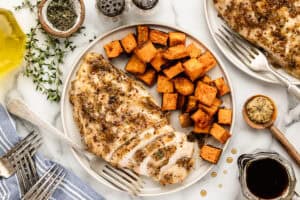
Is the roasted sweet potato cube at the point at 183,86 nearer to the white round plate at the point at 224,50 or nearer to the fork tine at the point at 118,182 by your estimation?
the white round plate at the point at 224,50

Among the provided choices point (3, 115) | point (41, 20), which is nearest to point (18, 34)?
point (41, 20)

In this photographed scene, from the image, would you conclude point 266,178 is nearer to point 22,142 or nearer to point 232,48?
point 232,48

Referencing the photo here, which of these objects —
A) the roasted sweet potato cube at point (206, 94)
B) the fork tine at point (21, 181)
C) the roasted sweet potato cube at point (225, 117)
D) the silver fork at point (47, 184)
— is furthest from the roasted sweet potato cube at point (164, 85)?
the fork tine at point (21, 181)

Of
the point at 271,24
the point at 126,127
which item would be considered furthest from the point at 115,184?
the point at 271,24

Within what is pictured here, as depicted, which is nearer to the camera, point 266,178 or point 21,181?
point 266,178

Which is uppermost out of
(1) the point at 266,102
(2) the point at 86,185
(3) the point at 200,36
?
(3) the point at 200,36

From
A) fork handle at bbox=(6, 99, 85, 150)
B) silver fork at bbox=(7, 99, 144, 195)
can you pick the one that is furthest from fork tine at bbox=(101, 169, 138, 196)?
fork handle at bbox=(6, 99, 85, 150)

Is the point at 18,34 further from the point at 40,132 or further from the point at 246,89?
the point at 246,89
